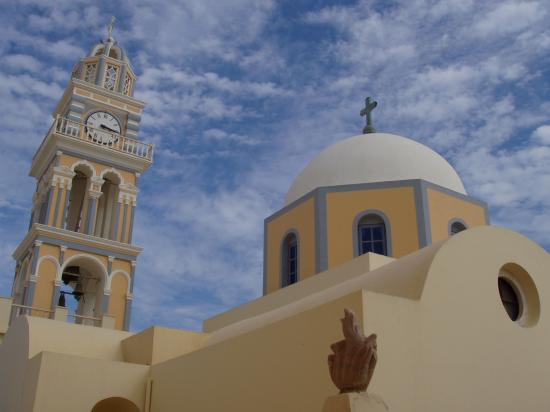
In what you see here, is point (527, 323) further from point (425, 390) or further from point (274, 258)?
point (274, 258)

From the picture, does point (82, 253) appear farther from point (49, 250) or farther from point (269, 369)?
point (269, 369)

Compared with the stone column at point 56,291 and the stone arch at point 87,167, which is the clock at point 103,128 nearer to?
the stone arch at point 87,167

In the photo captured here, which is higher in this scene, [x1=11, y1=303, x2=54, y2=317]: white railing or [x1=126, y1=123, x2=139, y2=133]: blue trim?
[x1=126, y1=123, x2=139, y2=133]: blue trim

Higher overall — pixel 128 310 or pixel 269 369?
pixel 128 310

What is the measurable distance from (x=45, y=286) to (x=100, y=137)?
15.9 ft

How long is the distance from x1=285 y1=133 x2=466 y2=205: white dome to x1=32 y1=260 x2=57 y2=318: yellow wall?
6.74 m

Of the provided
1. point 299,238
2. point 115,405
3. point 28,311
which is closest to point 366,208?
point 299,238

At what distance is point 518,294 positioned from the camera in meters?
8.59

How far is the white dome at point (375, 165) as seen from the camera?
12641 mm

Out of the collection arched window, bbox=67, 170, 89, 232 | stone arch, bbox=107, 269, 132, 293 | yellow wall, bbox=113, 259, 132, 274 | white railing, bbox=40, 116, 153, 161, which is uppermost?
white railing, bbox=40, 116, 153, 161

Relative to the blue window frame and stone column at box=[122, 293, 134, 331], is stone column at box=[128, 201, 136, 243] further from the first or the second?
the blue window frame

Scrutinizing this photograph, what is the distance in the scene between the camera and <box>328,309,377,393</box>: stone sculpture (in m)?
4.61

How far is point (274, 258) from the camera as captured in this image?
13438mm

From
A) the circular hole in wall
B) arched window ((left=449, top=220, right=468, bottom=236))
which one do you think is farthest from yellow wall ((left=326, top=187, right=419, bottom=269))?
the circular hole in wall
